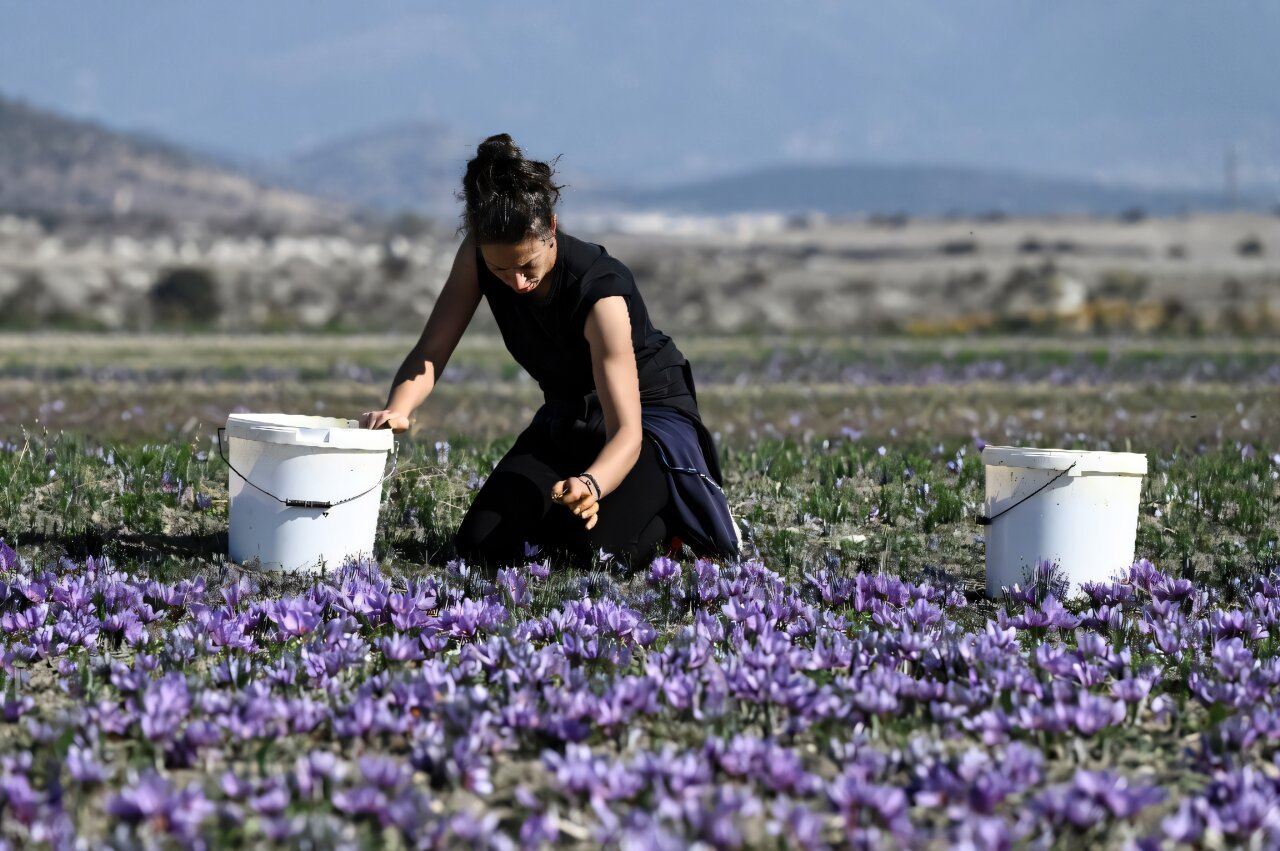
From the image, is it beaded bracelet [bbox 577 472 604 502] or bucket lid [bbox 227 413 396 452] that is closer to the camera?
beaded bracelet [bbox 577 472 604 502]

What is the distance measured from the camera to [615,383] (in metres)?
6.80

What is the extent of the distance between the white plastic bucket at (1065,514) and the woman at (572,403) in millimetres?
1255

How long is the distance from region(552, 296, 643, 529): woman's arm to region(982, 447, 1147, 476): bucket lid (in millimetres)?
1575

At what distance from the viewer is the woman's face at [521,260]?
21.5 feet

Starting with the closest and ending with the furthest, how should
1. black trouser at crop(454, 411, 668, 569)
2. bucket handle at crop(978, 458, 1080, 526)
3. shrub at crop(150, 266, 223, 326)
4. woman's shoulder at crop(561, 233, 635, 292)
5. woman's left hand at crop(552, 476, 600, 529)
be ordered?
woman's left hand at crop(552, 476, 600, 529), bucket handle at crop(978, 458, 1080, 526), woman's shoulder at crop(561, 233, 635, 292), black trouser at crop(454, 411, 668, 569), shrub at crop(150, 266, 223, 326)

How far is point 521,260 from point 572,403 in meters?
1.04

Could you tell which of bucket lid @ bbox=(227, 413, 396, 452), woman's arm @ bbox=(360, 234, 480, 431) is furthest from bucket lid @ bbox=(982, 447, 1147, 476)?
bucket lid @ bbox=(227, 413, 396, 452)

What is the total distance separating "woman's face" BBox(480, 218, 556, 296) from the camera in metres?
6.55

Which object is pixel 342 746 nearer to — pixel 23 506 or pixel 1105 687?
pixel 1105 687

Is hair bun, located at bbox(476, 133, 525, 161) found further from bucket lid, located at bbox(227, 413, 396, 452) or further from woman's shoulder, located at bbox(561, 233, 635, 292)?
bucket lid, located at bbox(227, 413, 396, 452)

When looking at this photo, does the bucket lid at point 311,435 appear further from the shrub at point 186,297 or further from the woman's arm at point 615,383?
the shrub at point 186,297

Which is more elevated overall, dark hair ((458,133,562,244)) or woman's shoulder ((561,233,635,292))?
dark hair ((458,133,562,244))

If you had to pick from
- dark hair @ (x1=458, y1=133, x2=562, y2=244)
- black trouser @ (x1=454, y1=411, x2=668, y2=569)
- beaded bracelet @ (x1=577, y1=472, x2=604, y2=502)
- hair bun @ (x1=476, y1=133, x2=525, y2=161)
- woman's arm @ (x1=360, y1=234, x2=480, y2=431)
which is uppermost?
hair bun @ (x1=476, y1=133, x2=525, y2=161)

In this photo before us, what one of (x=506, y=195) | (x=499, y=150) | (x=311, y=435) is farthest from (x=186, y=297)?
(x=506, y=195)
